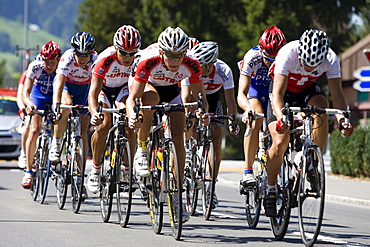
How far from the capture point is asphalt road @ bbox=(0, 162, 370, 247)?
805cm

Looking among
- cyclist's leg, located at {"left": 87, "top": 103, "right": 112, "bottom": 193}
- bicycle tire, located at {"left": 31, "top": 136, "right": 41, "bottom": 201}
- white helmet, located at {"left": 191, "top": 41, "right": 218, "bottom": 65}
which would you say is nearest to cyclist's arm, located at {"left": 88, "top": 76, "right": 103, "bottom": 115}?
cyclist's leg, located at {"left": 87, "top": 103, "right": 112, "bottom": 193}

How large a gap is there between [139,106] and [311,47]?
1864 millimetres

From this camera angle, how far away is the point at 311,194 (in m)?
7.46

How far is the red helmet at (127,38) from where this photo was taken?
9.81 metres

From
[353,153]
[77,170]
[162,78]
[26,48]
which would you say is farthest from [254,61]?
[26,48]

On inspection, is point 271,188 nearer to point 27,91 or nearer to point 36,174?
point 36,174

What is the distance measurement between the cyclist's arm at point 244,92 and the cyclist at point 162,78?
0.54 m

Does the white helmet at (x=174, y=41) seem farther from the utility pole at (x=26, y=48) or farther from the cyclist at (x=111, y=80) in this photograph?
the utility pole at (x=26, y=48)

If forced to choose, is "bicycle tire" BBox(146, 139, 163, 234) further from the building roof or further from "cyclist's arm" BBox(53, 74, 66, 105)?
the building roof

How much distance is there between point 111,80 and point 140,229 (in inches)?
91.5

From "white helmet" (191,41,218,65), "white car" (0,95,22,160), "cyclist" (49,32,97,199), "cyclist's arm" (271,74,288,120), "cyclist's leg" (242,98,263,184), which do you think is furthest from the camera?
"white car" (0,95,22,160)

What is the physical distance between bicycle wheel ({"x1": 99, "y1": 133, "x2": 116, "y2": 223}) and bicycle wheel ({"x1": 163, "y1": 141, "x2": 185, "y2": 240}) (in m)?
1.31

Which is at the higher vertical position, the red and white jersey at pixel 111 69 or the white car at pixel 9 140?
the red and white jersey at pixel 111 69

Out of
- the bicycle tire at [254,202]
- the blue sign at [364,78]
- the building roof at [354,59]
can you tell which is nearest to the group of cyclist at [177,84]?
the bicycle tire at [254,202]
